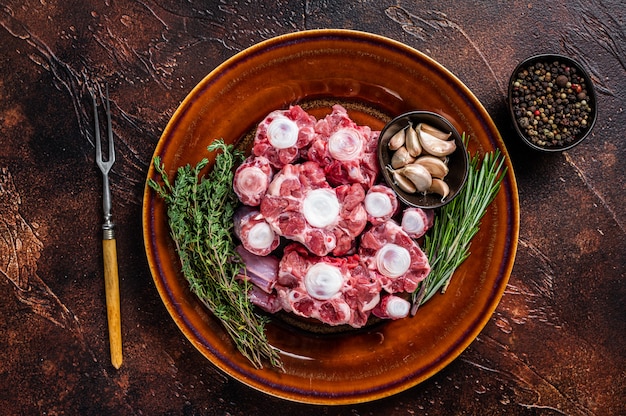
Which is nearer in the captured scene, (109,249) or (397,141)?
(397,141)

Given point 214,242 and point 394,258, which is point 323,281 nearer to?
point 394,258

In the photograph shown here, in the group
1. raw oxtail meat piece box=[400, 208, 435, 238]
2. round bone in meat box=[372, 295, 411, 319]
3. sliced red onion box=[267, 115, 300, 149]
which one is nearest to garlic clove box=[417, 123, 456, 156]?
raw oxtail meat piece box=[400, 208, 435, 238]

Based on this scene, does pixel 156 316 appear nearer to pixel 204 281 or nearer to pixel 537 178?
pixel 204 281

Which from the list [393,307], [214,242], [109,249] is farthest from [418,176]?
[109,249]

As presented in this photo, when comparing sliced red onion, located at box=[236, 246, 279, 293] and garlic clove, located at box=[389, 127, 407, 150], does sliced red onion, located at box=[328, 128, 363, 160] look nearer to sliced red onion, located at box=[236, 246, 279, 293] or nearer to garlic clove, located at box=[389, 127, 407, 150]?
garlic clove, located at box=[389, 127, 407, 150]

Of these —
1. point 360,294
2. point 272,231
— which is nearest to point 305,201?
point 272,231

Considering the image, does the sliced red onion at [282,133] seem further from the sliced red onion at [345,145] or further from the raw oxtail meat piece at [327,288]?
the raw oxtail meat piece at [327,288]

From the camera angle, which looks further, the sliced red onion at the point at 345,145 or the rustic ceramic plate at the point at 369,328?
the rustic ceramic plate at the point at 369,328

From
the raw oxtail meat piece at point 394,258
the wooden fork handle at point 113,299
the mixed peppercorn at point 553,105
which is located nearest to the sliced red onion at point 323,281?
the raw oxtail meat piece at point 394,258
